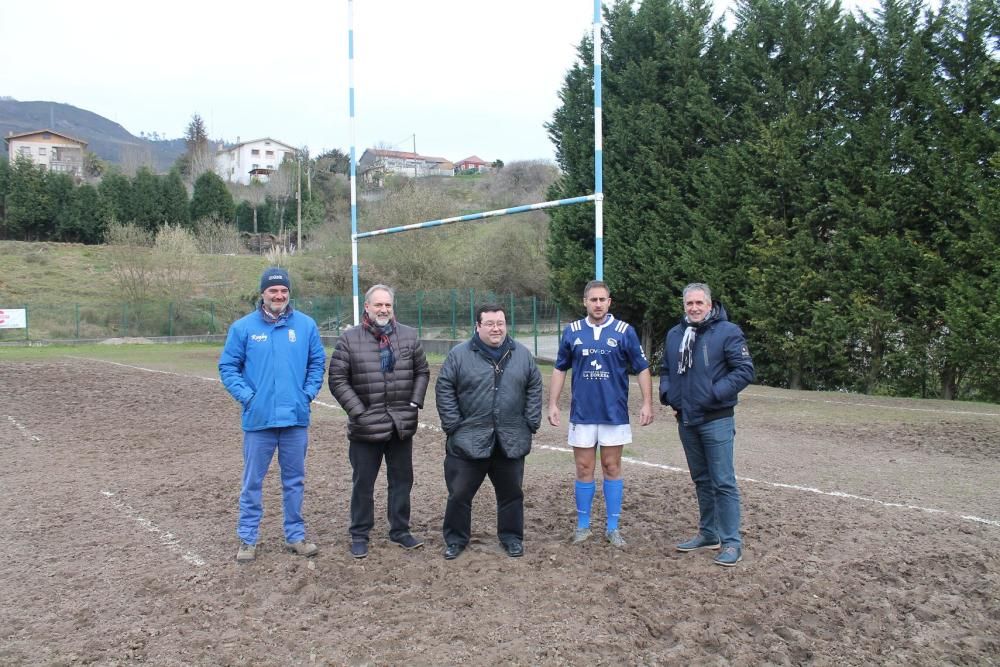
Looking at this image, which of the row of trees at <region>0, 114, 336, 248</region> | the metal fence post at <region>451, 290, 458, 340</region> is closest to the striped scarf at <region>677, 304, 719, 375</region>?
the metal fence post at <region>451, 290, 458, 340</region>

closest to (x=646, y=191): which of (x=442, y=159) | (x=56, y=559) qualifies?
(x=56, y=559)

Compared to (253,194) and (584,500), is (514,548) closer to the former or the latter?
(584,500)

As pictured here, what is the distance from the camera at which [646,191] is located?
1667 cm

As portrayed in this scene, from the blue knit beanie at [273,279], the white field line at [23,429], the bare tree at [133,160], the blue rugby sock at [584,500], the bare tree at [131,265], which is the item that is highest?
the bare tree at [133,160]

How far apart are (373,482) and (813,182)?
1127 cm

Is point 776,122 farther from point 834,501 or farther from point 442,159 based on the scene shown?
point 442,159

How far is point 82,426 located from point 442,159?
112m

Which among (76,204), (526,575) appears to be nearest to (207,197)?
(76,204)

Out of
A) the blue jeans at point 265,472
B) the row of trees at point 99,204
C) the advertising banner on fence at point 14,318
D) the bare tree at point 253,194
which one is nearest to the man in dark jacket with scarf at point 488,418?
the blue jeans at point 265,472

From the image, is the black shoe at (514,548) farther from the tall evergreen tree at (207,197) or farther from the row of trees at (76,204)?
the tall evergreen tree at (207,197)

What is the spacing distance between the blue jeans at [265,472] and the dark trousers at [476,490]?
3.11 feet

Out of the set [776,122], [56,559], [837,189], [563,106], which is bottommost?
[56,559]

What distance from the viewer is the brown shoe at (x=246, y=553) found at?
16.1 ft

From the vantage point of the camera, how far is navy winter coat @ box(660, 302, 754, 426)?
470 cm
